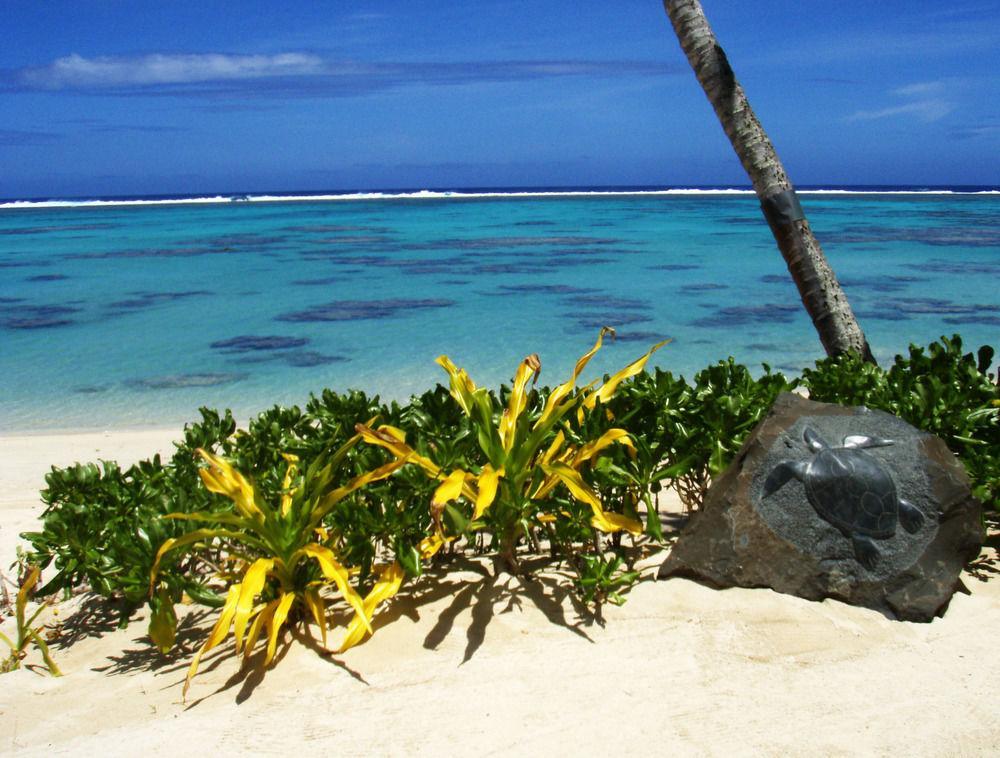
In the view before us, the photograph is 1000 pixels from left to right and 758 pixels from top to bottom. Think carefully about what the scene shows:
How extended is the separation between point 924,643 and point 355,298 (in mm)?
13519

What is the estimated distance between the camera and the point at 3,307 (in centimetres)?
Answer: 1505

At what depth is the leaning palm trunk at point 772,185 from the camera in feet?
15.7

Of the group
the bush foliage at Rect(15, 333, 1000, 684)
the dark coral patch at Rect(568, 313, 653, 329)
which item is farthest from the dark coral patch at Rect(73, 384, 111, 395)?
the dark coral patch at Rect(568, 313, 653, 329)

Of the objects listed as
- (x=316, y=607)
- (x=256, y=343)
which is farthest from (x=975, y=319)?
(x=316, y=607)

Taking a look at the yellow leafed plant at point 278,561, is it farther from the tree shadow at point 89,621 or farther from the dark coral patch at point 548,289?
the dark coral patch at point 548,289

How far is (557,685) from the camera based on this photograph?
268 cm

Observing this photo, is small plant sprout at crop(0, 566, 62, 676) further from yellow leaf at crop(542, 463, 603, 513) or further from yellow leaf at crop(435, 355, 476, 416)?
yellow leaf at crop(542, 463, 603, 513)

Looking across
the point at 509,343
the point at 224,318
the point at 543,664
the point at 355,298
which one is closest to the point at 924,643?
the point at 543,664

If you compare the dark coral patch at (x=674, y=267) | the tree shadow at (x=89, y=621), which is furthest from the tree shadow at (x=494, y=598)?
the dark coral patch at (x=674, y=267)

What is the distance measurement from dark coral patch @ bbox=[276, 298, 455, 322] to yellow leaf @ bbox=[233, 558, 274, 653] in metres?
10.7

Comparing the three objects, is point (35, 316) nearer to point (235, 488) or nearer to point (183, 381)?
point (183, 381)

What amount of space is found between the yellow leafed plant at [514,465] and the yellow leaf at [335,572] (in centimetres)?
35

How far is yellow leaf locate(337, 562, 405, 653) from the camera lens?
2828mm

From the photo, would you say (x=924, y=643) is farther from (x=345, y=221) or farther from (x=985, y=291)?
(x=345, y=221)
